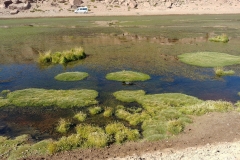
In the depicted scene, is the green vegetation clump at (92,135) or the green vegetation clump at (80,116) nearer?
the green vegetation clump at (92,135)

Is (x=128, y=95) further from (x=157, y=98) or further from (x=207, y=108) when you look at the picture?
(x=207, y=108)

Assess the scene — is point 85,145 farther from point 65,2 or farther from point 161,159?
point 65,2

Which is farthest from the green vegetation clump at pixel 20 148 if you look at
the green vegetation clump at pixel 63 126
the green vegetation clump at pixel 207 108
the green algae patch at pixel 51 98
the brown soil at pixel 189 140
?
the green vegetation clump at pixel 207 108

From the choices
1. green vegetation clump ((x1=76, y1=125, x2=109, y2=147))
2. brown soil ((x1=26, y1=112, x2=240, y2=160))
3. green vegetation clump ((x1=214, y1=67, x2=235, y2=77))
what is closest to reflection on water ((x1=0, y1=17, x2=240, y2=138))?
green vegetation clump ((x1=214, y1=67, x2=235, y2=77))

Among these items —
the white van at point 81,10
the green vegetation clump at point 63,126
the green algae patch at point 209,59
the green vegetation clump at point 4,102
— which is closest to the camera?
the green vegetation clump at point 63,126

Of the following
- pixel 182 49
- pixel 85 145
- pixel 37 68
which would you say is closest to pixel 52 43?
pixel 37 68

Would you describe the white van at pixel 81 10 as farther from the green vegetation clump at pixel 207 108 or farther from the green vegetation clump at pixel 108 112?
the green vegetation clump at pixel 207 108
